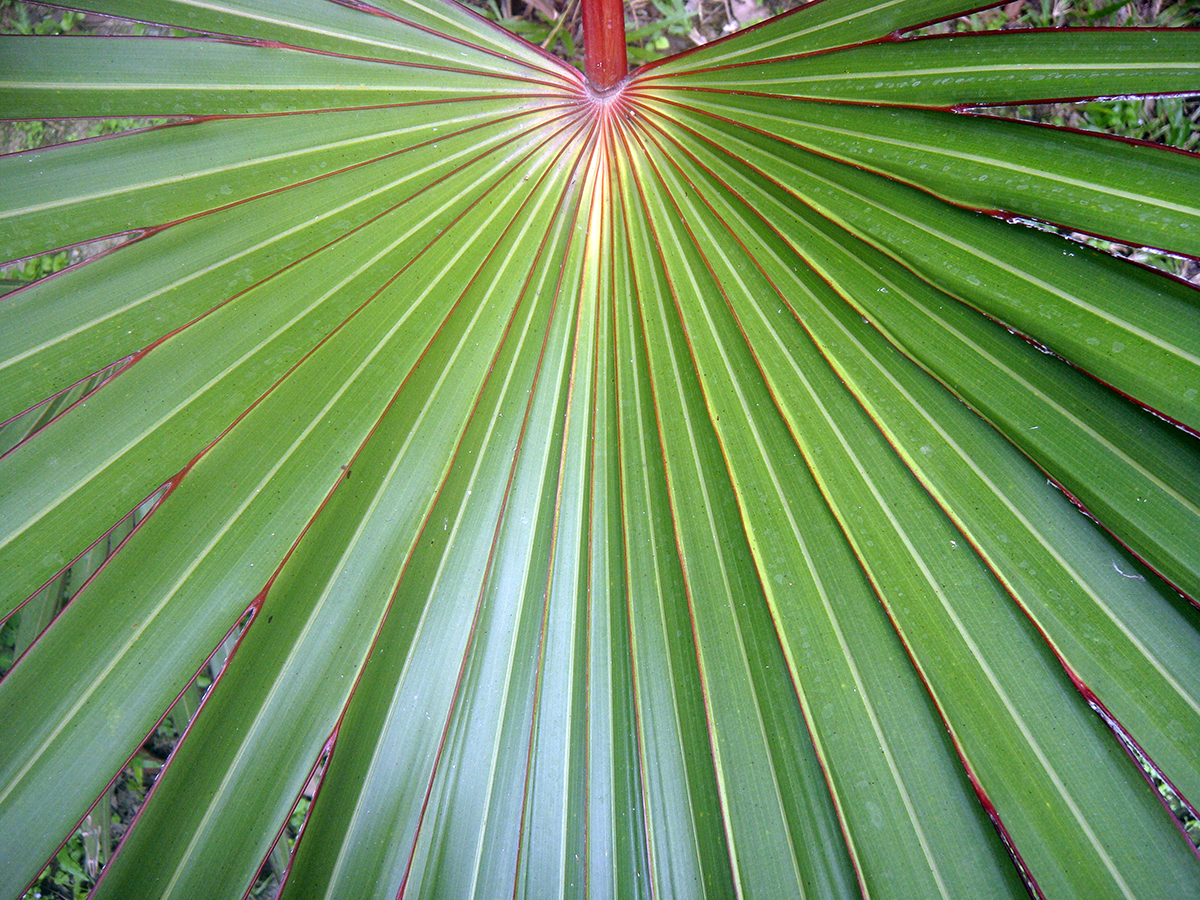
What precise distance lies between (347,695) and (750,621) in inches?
26.3

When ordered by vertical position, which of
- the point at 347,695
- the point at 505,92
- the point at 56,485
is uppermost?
the point at 505,92

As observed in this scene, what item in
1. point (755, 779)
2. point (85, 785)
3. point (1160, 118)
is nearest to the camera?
point (85, 785)

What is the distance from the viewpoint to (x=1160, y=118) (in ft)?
6.58

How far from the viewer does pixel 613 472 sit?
117cm

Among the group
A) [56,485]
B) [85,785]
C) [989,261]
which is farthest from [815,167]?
[85,785]

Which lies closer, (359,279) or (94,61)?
(94,61)

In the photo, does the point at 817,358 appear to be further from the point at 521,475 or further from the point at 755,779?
the point at 755,779

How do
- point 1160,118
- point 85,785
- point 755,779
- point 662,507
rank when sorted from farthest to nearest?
point 1160,118 < point 662,507 < point 755,779 < point 85,785

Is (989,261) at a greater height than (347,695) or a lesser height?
greater

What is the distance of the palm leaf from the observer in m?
0.93

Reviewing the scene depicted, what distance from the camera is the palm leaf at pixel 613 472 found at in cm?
93

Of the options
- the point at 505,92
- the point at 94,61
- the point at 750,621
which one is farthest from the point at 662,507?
the point at 94,61

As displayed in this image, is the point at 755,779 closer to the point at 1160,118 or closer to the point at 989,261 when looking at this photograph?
the point at 989,261

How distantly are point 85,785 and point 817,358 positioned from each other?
4.20 feet
